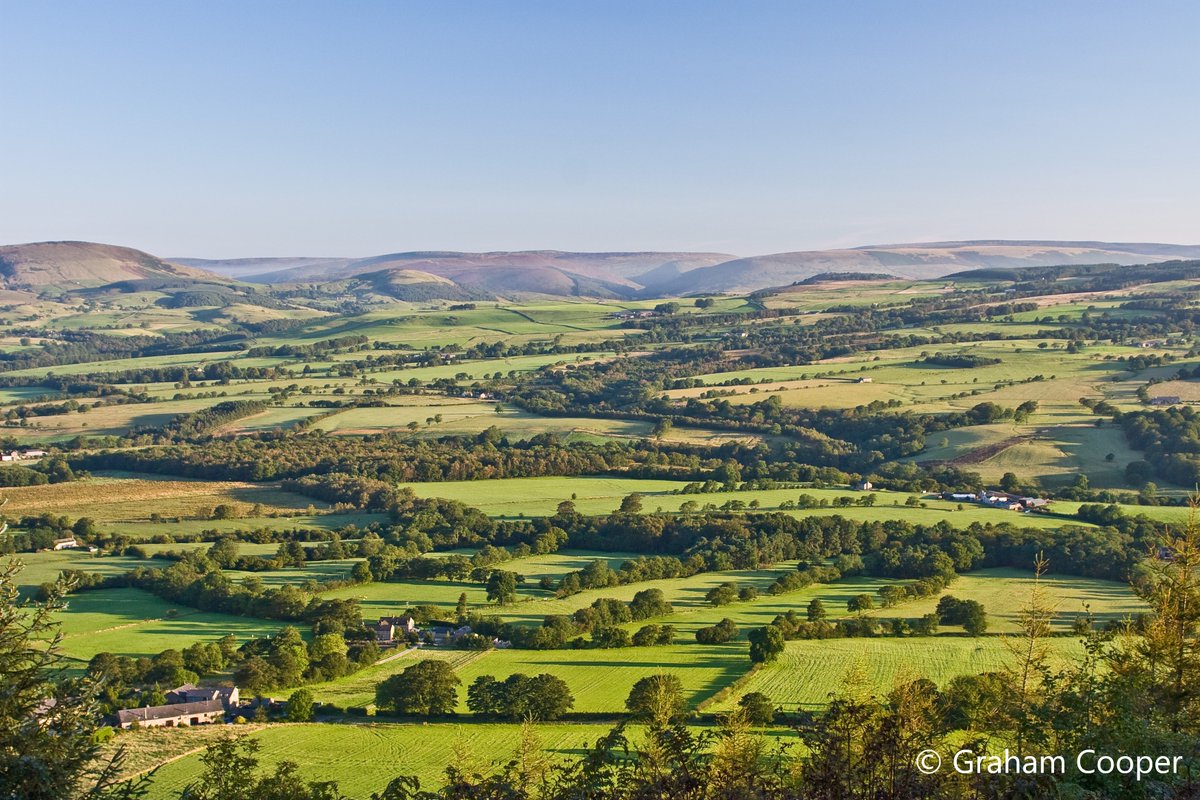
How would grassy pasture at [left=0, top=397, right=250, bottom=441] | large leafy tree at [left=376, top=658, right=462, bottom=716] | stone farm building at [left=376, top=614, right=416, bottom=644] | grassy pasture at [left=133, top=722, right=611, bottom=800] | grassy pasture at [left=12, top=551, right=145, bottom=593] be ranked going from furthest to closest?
grassy pasture at [left=0, top=397, right=250, bottom=441] < grassy pasture at [left=12, top=551, right=145, bottom=593] < stone farm building at [left=376, top=614, right=416, bottom=644] < large leafy tree at [left=376, top=658, right=462, bottom=716] < grassy pasture at [left=133, top=722, right=611, bottom=800]

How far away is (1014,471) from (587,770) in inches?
2358

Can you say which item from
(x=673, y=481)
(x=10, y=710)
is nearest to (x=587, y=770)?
(x=10, y=710)

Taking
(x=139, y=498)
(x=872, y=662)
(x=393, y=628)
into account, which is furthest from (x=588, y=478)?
(x=872, y=662)

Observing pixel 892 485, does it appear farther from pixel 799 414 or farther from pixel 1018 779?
pixel 1018 779

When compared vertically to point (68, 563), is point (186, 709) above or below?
above

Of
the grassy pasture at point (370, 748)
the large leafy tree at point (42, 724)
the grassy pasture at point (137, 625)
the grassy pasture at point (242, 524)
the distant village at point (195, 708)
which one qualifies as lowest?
the grassy pasture at point (242, 524)

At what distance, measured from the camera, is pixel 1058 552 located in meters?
49.3

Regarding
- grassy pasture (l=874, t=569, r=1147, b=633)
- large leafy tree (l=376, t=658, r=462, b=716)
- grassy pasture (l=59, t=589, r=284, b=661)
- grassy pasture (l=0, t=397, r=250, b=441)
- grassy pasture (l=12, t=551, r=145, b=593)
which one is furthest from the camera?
grassy pasture (l=0, t=397, r=250, b=441)

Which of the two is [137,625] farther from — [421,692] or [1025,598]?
[1025,598]

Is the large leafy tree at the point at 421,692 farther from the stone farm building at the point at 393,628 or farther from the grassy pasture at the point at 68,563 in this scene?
the grassy pasture at the point at 68,563

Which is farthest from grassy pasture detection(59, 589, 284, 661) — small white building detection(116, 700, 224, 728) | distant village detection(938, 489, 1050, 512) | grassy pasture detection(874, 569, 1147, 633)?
distant village detection(938, 489, 1050, 512)

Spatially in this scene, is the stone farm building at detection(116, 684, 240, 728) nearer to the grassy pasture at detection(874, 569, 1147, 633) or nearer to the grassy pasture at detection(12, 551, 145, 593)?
the grassy pasture at detection(12, 551, 145, 593)

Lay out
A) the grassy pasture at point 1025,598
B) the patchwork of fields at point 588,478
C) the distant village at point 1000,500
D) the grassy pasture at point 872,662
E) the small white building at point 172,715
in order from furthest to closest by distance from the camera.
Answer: the distant village at point 1000,500 < the grassy pasture at point 1025,598 < the patchwork of fields at point 588,478 < the grassy pasture at point 872,662 < the small white building at point 172,715

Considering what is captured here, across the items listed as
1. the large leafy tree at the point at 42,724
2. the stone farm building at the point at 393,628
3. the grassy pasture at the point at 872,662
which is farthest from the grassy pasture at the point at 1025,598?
the large leafy tree at the point at 42,724
